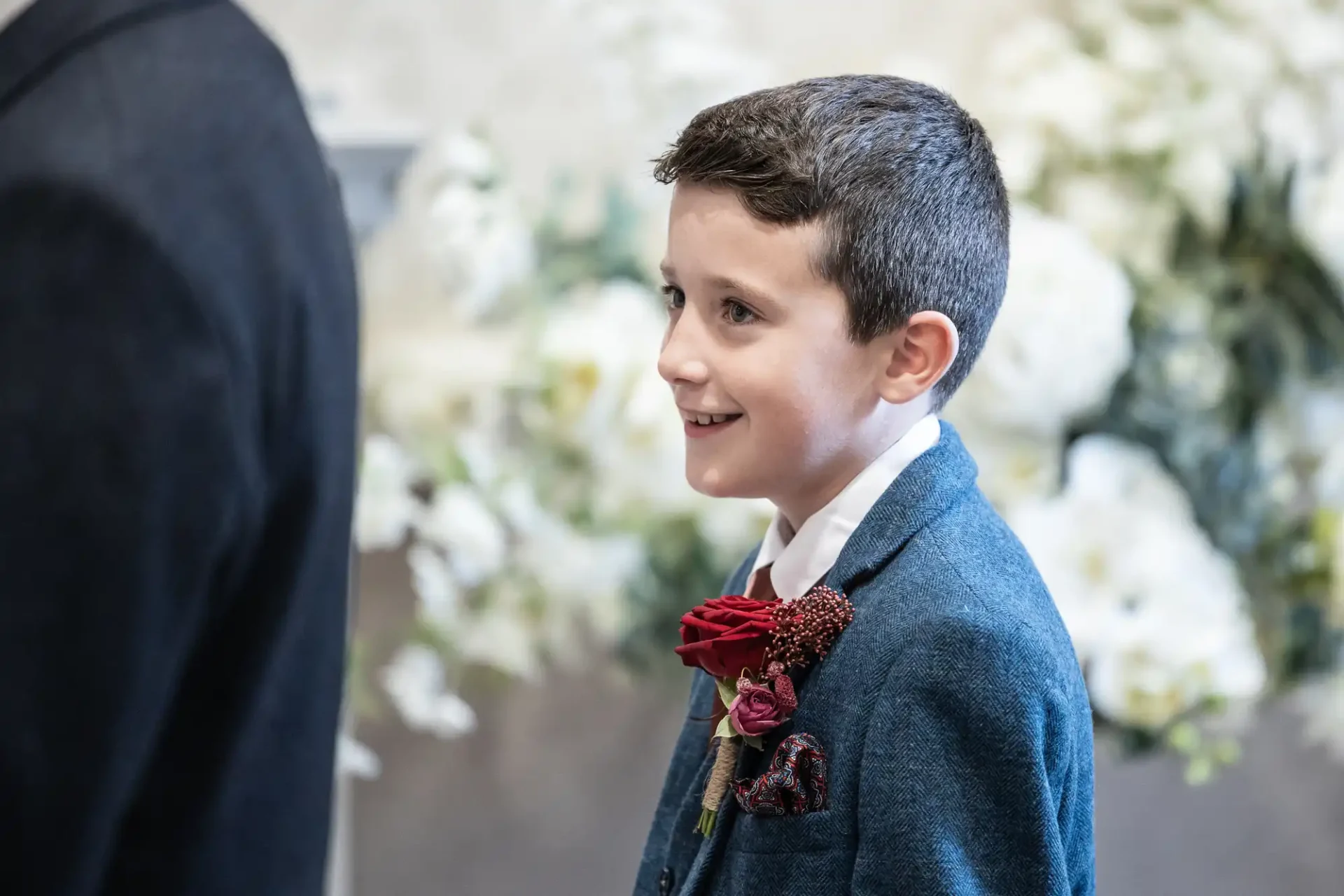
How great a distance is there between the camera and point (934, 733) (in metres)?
0.65

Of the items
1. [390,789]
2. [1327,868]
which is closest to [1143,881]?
[1327,868]

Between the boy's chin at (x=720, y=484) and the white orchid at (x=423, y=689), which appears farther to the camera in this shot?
the white orchid at (x=423, y=689)

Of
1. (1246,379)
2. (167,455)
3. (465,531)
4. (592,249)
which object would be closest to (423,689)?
(465,531)

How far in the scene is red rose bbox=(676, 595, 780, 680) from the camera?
28.8 inches

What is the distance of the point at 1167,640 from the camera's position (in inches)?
42.3

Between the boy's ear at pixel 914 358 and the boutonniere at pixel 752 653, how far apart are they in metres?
0.12

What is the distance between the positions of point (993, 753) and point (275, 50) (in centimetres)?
45

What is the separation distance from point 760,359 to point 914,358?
0.30 feet

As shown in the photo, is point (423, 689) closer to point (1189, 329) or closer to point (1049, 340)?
point (1049, 340)

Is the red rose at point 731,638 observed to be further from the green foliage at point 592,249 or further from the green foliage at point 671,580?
the green foliage at point 592,249

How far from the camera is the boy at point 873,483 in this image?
2.14 ft

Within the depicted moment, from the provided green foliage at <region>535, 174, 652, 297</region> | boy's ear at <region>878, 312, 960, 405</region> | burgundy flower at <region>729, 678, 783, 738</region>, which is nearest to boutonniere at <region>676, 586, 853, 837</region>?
burgundy flower at <region>729, 678, 783, 738</region>

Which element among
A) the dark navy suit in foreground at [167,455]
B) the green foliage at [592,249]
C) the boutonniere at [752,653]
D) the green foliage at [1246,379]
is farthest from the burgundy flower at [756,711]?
the green foliage at [592,249]

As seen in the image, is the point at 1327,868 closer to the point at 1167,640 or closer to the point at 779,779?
the point at 1167,640
